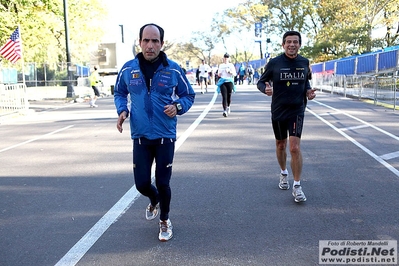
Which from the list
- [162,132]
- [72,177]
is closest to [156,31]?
[162,132]

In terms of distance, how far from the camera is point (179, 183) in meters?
6.94

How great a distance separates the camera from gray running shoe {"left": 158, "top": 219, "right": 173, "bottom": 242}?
184 inches

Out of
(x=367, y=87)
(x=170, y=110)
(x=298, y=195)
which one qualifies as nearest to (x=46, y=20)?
(x=367, y=87)

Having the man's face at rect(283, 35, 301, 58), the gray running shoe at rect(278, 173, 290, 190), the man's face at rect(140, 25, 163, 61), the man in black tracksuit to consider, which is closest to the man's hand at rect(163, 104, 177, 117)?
the man's face at rect(140, 25, 163, 61)

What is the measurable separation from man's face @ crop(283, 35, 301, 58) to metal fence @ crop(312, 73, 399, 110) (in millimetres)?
12797

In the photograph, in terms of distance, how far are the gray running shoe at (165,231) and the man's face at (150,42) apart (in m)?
1.60

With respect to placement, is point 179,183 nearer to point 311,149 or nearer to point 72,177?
point 72,177

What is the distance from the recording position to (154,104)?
15.0 feet

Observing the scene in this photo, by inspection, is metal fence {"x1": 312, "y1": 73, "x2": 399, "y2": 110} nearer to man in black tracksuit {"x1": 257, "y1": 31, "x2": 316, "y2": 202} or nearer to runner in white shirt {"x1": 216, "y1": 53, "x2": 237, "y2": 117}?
runner in white shirt {"x1": 216, "y1": 53, "x2": 237, "y2": 117}

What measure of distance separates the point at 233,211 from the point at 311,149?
4242 mm

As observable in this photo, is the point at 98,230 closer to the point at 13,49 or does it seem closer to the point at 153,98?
the point at 153,98

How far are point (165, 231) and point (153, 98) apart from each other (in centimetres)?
129

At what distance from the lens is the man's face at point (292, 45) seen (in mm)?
5918

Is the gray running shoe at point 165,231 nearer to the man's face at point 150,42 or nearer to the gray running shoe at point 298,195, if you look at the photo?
the man's face at point 150,42
